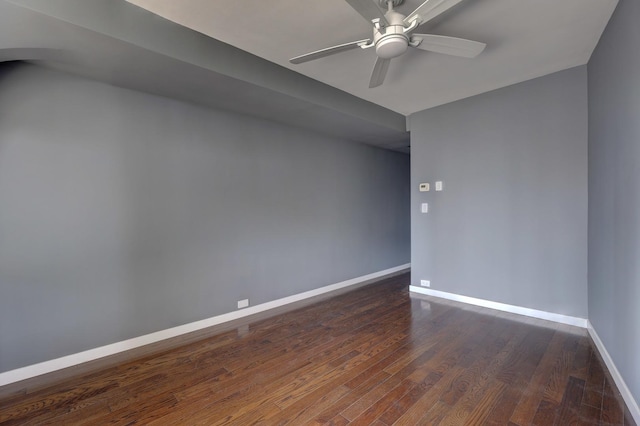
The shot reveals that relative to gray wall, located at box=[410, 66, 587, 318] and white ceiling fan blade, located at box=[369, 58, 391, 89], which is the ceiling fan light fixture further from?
gray wall, located at box=[410, 66, 587, 318]

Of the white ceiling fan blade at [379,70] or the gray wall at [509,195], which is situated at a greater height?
the white ceiling fan blade at [379,70]

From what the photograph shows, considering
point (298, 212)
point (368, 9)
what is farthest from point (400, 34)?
point (298, 212)

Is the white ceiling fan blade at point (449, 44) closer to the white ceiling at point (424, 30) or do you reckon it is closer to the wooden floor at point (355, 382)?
the white ceiling at point (424, 30)

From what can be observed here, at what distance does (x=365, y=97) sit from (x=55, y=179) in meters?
3.30

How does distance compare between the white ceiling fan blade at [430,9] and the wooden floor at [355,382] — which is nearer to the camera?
the white ceiling fan blade at [430,9]

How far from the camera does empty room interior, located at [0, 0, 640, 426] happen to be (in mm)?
1890

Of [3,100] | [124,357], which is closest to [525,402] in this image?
[124,357]

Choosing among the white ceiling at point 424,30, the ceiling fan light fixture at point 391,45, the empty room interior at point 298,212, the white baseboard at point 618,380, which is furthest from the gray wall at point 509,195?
the ceiling fan light fixture at point 391,45

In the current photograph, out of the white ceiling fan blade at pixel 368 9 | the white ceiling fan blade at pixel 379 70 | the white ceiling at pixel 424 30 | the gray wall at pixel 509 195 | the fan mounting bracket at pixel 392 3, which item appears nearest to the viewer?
the white ceiling fan blade at pixel 368 9

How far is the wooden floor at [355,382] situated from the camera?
1772 mm

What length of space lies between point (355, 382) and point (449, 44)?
8.19 ft

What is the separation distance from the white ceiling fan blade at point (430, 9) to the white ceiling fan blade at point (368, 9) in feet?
0.58

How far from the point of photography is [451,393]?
1.96 m

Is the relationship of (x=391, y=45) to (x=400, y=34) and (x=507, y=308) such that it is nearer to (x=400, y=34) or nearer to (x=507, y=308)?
(x=400, y=34)
